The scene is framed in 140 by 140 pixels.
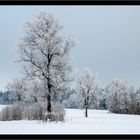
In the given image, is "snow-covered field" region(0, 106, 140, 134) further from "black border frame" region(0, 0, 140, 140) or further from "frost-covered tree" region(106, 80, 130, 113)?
"frost-covered tree" region(106, 80, 130, 113)

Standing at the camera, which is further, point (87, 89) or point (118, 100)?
point (118, 100)

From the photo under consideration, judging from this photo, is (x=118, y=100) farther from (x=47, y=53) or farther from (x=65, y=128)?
(x=65, y=128)

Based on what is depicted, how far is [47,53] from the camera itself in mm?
14898

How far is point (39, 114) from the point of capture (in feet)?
45.6

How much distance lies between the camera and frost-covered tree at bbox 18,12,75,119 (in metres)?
14.5

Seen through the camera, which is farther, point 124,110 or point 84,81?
point 124,110

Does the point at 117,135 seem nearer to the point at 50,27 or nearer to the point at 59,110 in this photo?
the point at 59,110

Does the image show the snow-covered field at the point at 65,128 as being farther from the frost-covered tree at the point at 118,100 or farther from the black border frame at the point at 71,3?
the frost-covered tree at the point at 118,100

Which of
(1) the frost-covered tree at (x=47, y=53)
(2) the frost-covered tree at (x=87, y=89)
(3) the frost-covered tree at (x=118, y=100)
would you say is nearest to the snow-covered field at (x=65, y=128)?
(1) the frost-covered tree at (x=47, y=53)

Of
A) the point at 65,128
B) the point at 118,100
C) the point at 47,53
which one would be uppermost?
the point at 47,53

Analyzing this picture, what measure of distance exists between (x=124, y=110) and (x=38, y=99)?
23784 mm

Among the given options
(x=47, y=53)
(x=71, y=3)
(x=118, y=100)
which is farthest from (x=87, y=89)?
(x=71, y=3)

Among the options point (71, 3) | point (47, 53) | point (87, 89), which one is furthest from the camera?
point (87, 89)

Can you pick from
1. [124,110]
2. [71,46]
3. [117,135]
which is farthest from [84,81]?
[117,135]
